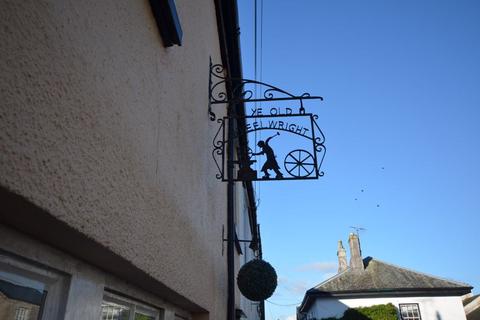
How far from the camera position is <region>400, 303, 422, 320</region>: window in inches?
910

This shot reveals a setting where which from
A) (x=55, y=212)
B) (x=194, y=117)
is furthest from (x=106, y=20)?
(x=194, y=117)

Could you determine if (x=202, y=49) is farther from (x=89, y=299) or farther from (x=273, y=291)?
(x=273, y=291)

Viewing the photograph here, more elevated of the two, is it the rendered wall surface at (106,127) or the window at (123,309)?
the rendered wall surface at (106,127)

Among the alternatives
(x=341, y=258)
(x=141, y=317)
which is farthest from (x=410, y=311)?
(x=141, y=317)

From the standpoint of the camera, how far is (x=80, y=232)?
1.23m

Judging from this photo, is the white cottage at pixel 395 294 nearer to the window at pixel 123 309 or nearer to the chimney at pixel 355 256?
the chimney at pixel 355 256

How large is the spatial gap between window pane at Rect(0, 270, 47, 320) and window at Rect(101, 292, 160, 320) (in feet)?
1.70

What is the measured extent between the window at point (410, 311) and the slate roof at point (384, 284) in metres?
0.66

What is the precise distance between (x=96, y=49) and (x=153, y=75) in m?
0.66

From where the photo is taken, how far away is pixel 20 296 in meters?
1.21

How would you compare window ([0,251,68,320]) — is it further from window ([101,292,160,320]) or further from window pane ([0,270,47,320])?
window ([101,292,160,320])

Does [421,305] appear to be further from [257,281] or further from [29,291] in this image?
[29,291]

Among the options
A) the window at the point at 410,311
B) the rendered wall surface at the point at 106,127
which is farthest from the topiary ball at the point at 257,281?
the window at the point at 410,311

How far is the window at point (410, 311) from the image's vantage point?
23.1 m
